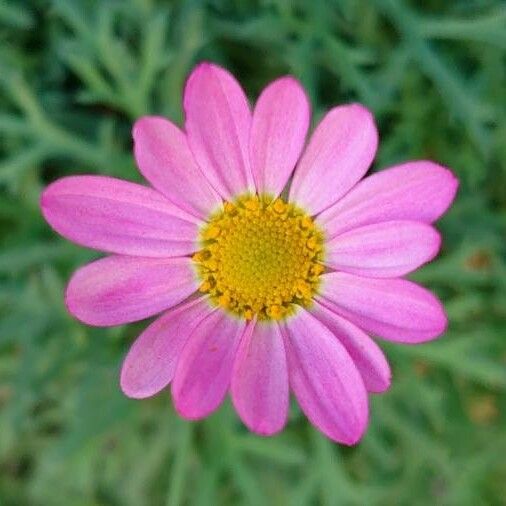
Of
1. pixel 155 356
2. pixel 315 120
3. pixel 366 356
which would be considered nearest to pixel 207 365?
pixel 155 356

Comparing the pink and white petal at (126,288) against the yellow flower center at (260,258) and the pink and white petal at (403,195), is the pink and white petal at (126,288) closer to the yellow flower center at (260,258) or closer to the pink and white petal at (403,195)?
the yellow flower center at (260,258)

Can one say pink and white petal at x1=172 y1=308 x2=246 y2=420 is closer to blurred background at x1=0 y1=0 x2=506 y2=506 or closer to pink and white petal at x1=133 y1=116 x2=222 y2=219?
pink and white petal at x1=133 y1=116 x2=222 y2=219

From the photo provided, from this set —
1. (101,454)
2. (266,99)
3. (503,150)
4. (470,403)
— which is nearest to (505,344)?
(470,403)

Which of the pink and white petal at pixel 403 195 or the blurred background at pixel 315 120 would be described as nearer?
the pink and white petal at pixel 403 195

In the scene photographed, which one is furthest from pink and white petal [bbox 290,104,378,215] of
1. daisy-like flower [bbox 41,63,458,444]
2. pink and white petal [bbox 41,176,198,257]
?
pink and white petal [bbox 41,176,198,257]

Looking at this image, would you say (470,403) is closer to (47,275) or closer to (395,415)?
(395,415)

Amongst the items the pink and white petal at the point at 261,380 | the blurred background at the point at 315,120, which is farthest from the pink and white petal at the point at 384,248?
the blurred background at the point at 315,120

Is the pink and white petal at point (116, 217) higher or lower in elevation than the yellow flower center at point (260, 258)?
higher
